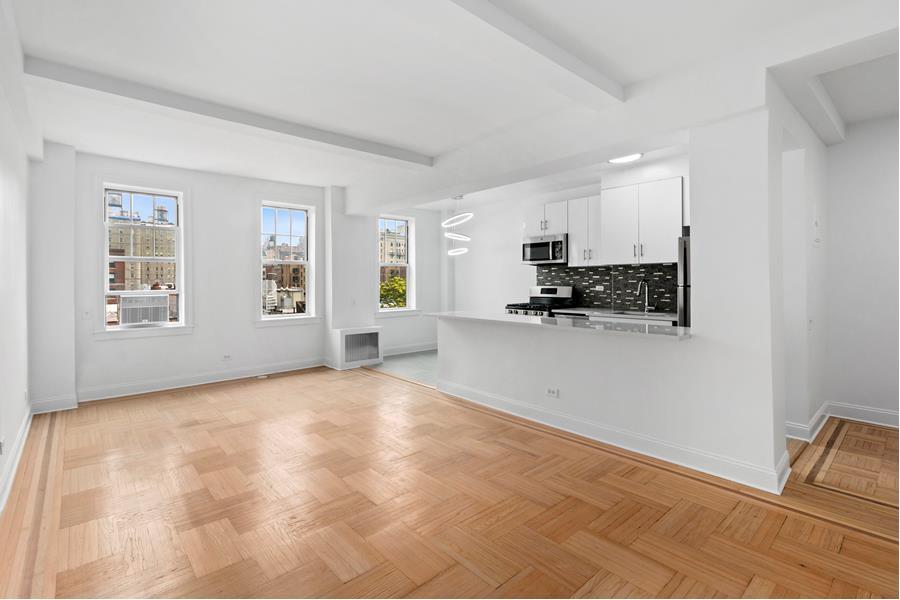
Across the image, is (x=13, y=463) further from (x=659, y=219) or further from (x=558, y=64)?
(x=659, y=219)

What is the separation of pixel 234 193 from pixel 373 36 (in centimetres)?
407

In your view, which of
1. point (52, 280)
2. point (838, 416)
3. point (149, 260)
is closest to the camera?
point (838, 416)

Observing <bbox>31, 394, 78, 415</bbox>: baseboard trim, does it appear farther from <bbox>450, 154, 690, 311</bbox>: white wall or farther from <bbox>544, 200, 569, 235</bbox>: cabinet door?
<bbox>544, 200, 569, 235</bbox>: cabinet door

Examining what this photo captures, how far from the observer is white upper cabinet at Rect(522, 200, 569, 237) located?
6211 millimetres

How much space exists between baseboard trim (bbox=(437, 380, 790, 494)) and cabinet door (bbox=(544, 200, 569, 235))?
274 cm

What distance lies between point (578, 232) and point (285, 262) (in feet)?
13.2

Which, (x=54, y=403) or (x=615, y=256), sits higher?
(x=615, y=256)

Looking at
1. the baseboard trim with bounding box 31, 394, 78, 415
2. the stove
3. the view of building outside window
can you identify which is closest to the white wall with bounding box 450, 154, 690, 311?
the stove

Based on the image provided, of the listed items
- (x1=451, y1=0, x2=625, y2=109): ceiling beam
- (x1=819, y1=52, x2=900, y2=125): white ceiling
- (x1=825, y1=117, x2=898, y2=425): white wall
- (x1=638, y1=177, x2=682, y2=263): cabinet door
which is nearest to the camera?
(x1=451, y1=0, x2=625, y2=109): ceiling beam

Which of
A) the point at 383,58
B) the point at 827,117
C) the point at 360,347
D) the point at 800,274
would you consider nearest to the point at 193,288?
the point at 360,347

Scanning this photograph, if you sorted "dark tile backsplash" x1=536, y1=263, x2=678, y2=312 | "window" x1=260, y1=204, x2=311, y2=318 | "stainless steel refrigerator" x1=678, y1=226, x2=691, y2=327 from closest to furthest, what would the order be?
"stainless steel refrigerator" x1=678, y1=226, x2=691, y2=327
"dark tile backsplash" x1=536, y1=263, x2=678, y2=312
"window" x1=260, y1=204, x2=311, y2=318

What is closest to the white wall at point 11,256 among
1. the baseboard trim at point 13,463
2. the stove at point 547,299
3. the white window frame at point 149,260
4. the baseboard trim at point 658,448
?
the baseboard trim at point 13,463

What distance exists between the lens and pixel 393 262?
7.96m

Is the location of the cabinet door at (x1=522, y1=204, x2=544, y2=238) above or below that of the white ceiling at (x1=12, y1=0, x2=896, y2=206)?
below
